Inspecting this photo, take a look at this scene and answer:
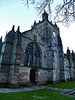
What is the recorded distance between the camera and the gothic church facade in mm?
10677

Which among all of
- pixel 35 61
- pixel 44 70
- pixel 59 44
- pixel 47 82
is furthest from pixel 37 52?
pixel 59 44

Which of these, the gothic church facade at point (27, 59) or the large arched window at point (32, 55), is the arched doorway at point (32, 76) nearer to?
the gothic church facade at point (27, 59)

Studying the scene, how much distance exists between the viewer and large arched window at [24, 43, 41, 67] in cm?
1358

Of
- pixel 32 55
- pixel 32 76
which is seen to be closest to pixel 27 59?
pixel 32 55

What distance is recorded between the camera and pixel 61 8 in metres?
4.89

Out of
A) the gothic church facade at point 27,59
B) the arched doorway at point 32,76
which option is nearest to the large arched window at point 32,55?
the gothic church facade at point 27,59

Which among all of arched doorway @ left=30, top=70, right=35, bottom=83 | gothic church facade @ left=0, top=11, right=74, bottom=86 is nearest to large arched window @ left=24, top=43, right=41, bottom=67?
gothic church facade @ left=0, top=11, right=74, bottom=86

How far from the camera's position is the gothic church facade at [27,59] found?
10677 millimetres

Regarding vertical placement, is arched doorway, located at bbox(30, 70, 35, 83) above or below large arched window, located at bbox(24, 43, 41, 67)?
below

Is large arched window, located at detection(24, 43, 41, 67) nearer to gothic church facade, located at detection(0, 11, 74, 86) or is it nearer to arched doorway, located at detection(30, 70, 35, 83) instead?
gothic church facade, located at detection(0, 11, 74, 86)

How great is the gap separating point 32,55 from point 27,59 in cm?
164

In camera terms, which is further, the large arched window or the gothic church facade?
the large arched window

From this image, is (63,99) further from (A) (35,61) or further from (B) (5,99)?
(A) (35,61)

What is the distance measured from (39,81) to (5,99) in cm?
955
